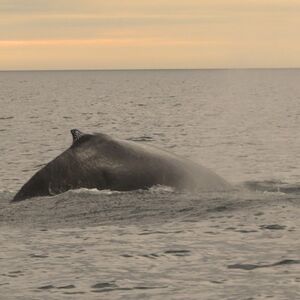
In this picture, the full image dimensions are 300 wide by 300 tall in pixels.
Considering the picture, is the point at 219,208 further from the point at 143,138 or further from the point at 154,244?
the point at 143,138

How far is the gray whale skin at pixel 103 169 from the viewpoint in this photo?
55.2 ft

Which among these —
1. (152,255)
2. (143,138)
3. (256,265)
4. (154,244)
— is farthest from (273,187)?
(143,138)

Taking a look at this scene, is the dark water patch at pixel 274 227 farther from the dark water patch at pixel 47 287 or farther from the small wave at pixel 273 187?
the dark water patch at pixel 47 287

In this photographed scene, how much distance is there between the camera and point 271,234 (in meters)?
14.9

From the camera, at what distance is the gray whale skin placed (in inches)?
663

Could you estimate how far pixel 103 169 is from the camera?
17.0 meters

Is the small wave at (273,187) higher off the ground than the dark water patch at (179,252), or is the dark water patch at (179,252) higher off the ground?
the small wave at (273,187)

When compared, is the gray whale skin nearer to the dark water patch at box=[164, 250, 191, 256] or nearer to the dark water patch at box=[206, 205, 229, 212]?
the dark water patch at box=[206, 205, 229, 212]

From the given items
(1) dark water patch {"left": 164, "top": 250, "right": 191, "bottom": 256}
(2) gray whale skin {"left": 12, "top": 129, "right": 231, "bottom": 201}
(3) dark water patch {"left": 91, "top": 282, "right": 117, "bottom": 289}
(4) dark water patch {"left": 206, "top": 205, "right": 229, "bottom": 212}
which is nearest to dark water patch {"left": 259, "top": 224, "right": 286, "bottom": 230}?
(4) dark water patch {"left": 206, "top": 205, "right": 229, "bottom": 212}

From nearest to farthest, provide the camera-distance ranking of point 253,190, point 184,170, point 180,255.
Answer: point 180,255, point 184,170, point 253,190

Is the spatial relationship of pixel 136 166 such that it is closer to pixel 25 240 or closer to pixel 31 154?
pixel 25 240

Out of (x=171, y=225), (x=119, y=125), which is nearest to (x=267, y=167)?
(x=171, y=225)

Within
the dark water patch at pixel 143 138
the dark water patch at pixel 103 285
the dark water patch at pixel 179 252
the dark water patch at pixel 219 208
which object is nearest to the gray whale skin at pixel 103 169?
the dark water patch at pixel 219 208

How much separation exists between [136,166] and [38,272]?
5.22 metres
